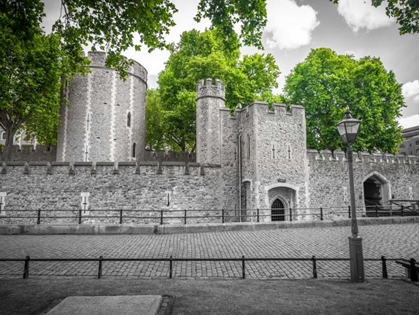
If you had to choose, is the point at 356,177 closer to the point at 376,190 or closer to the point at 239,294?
the point at 376,190

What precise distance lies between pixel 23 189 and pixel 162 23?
45.8ft

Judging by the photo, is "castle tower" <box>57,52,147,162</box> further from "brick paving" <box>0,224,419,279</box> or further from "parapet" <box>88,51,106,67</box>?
"brick paving" <box>0,224,419,279</box>

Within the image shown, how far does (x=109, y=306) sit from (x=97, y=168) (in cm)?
1303

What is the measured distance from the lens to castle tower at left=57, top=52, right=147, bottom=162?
21.4 metres

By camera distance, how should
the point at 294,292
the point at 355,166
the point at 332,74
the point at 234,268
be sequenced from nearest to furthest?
the point at 294,292
the point at 234,268
the point at 355,166
the point at 332,74

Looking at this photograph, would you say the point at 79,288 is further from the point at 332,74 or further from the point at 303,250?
the point at 332,74

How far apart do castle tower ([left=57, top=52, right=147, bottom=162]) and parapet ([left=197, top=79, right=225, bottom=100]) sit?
7.03m

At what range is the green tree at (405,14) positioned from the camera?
4.41 metres

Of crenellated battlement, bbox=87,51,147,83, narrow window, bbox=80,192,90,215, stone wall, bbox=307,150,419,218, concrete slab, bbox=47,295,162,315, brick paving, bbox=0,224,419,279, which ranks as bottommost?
brick paving, bbox=0,224,419,279

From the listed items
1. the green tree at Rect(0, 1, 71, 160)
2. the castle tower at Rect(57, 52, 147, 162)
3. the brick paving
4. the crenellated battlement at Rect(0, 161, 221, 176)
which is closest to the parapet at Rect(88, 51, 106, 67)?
the castle tower at Rect(57, 52, 147, 162)

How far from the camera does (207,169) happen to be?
16.8 m

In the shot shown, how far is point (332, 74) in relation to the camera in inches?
870

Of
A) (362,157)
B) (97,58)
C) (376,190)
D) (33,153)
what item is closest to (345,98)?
(362,157)

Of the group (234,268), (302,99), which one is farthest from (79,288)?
(302,99)
